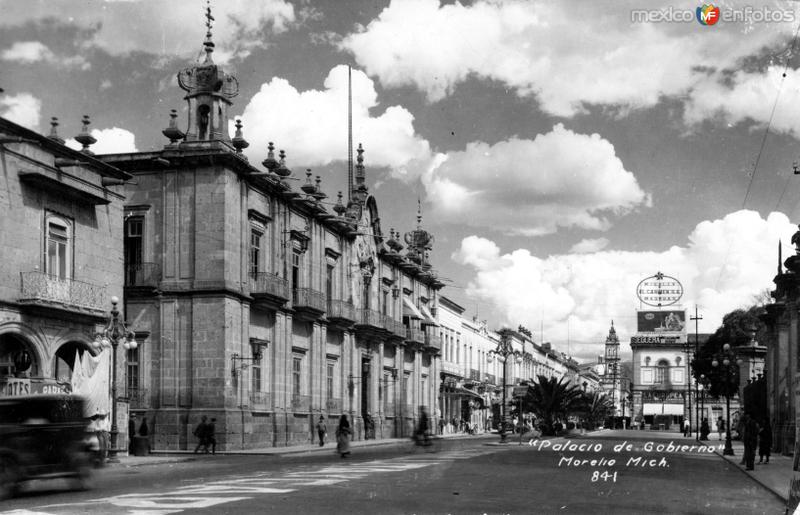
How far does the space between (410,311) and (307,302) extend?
1726 centimetres

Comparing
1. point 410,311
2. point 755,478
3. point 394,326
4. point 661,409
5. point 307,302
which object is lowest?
point 661,409

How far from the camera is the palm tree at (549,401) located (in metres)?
53.9

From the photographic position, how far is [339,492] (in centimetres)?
1481

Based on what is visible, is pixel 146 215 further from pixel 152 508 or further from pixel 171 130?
pixel 152 508

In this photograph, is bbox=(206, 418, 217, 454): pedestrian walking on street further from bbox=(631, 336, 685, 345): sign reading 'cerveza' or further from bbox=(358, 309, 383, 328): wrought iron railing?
bbox=(631, 336, 685, 345): sign reading 'cerveza'

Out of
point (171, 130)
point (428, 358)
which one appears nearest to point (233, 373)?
point (171, 130)

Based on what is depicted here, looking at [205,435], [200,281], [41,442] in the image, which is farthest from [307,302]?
[41,442]

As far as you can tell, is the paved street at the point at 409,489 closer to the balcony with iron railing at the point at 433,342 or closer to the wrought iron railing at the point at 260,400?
the wrought iron railing at the point at 260,400

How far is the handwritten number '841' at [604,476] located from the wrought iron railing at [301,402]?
750 inches

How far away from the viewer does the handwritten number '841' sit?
1924 centimetres

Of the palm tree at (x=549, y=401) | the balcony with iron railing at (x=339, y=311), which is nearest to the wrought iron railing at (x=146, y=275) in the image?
the balcony with iron railing at (x=339, y=311)

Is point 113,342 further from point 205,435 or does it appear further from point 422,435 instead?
point 422,435

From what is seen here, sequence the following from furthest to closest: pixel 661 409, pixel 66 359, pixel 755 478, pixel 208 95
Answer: pixel 661 409 → pixel 208 95 → pixel 66 359 → pixel 755 478

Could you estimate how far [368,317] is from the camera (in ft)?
154
